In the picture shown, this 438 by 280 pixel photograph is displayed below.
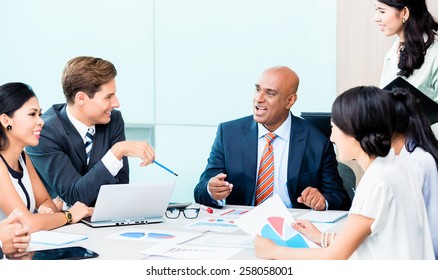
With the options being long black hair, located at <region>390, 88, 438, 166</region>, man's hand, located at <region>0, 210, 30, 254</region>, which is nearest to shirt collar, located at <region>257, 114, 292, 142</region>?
long black hair, located at <region>390, 88, 438, 166</region>

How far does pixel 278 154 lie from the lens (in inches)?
129

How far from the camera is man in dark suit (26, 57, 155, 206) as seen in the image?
9.56 ft

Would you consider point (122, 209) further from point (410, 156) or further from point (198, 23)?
point (198, 23)

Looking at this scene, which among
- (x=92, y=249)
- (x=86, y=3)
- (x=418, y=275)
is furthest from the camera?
(x=86, y=3)

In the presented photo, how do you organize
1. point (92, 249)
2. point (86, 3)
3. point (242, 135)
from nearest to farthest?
1. point (92, 249)
2. point (242, 135)
3. point (86, 3)

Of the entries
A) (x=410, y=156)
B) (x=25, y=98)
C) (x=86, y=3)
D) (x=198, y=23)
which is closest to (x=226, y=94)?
(x=198, y=23)

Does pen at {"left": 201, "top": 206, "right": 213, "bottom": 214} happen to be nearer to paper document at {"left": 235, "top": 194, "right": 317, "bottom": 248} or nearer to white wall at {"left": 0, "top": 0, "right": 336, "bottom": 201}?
paper document at {"left": 235, "top": 194, "right": 317, "bottom": 248}

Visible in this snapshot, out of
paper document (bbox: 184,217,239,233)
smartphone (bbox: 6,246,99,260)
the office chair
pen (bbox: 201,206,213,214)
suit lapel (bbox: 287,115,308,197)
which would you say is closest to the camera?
smartphone (bbox: 6,246,99,260)

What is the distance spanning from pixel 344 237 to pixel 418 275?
23cm

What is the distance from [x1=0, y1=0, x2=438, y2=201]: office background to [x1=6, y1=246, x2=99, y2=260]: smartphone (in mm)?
2677

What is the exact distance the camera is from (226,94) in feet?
16.3

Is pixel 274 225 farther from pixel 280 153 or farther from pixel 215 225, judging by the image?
pixel 280 153

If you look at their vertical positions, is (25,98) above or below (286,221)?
above

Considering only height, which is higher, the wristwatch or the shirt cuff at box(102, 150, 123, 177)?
the shirt cuff at box(102, 150, 123, 177)
